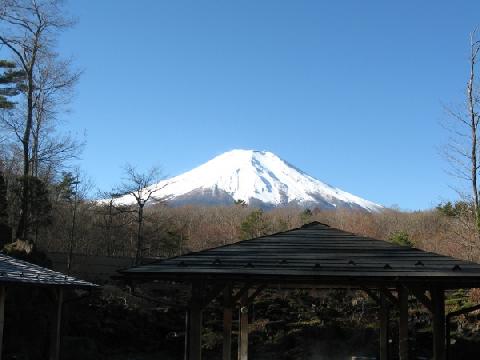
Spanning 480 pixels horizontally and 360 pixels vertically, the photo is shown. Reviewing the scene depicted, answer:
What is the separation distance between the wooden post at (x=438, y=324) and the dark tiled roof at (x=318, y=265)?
33 cm

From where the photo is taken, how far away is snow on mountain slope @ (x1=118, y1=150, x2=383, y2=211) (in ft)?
373

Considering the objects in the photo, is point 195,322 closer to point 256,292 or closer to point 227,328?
point 227,328

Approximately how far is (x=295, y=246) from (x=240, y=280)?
156 cm

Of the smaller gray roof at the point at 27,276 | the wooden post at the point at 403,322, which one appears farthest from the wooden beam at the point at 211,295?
the smaller gray roof at the point at 27,276

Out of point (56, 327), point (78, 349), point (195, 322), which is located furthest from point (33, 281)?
point (78, 349)

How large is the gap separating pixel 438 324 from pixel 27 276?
7.80 metres

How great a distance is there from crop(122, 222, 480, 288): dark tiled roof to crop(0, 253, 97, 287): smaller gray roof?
358cm

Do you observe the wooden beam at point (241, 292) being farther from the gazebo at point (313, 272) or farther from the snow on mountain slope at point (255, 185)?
the snow on mountain slope at point (255, 185)

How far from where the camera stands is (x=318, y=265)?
8688 millimetres

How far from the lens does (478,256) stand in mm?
22938

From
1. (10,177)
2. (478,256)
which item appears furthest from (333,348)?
(10,177)

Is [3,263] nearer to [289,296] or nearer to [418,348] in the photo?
[418,348]

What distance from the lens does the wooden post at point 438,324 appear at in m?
8.77

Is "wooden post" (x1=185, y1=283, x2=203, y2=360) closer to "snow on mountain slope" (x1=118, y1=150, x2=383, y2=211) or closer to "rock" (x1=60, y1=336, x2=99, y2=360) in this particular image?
"rock" (x1=60, y1=336, x2=99, y2=360)
